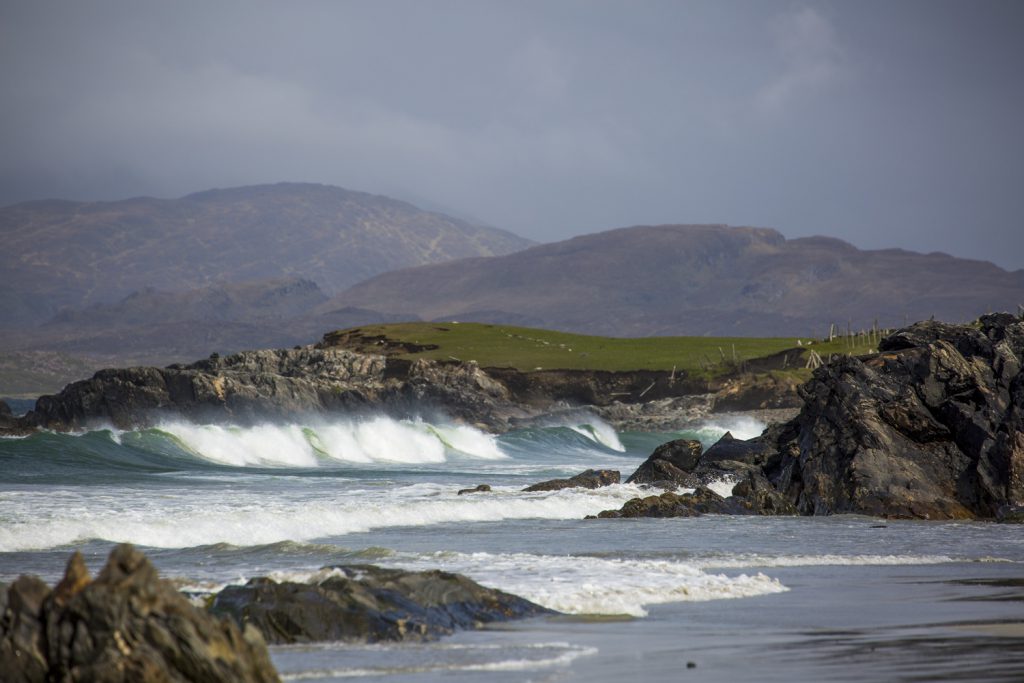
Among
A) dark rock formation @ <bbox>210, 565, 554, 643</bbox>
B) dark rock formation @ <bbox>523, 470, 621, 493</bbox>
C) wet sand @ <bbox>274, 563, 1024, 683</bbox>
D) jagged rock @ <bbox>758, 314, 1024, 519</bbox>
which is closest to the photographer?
wet sand @ <bbox>274, 563, 1024, 683</bbox>

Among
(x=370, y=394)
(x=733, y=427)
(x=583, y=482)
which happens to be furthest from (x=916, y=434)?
(x=370, y=394)

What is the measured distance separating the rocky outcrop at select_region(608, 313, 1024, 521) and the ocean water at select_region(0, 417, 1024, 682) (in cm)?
210

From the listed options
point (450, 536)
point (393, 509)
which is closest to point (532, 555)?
point (450, 536)

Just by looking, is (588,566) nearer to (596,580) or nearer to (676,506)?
(596,580)

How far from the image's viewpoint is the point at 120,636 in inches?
409

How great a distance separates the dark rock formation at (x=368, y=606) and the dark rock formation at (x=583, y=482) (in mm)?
22954

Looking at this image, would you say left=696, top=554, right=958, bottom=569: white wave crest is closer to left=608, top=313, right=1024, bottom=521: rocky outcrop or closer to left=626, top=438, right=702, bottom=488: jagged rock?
left=608, top=313, right=1024, bottom=521: rocky outcrop

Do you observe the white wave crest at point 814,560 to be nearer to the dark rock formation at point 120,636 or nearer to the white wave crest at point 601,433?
the dark rock formation at point 120,636

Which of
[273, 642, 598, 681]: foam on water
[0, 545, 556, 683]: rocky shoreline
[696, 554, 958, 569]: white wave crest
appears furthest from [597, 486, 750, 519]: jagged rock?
[0, 545, 556, 683]: rocky shoreline

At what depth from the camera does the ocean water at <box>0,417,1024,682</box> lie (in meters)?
13.7

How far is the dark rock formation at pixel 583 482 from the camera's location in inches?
1601

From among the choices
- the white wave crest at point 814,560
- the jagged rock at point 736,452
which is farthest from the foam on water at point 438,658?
the jagged rock at point 736,452

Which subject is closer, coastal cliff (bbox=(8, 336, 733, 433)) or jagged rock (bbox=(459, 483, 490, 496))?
jagged rock (bbox=(459, 483, 490, 496))

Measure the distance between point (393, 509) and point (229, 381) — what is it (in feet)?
202
